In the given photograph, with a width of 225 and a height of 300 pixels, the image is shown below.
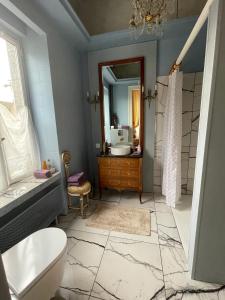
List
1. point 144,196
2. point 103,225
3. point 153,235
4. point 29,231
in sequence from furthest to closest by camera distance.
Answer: point 144,196
point 103,225
point 153,235
point 29,231

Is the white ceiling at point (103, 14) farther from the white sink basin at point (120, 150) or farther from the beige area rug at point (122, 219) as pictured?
the beige area rug at point (122, 219)

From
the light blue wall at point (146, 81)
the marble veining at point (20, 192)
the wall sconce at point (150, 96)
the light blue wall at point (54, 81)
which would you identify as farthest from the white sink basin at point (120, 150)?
the marble veining at point (20, 192)

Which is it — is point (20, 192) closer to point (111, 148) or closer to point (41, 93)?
point (41, 93)

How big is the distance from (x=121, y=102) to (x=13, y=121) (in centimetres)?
160

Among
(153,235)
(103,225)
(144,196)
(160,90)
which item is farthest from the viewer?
(144,196)

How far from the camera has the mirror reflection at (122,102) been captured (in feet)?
8.13

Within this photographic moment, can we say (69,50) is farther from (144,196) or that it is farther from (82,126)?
(144,196)

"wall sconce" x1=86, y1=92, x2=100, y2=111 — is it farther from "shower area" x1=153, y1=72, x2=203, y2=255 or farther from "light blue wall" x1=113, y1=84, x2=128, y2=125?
"shower area" x1=153, y1=72, x2=203, y2=255

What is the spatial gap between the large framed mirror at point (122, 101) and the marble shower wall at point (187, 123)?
0.93 ft

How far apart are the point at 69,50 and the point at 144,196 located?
8.55ft

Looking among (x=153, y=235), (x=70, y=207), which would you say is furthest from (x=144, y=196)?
(x=70, y=207)

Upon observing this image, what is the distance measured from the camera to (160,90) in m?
2.43

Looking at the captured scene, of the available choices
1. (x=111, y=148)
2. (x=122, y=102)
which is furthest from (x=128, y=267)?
(x=122, y=102)

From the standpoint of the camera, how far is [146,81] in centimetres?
243
